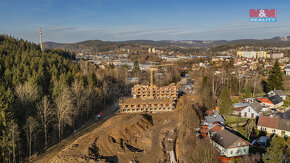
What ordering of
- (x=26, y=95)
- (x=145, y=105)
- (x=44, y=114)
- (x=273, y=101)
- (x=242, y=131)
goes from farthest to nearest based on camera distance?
(x=145, y=105) < (x=273, y=101) < (x=242, y=131) < (x=26, y=95) < (x=44, y=114)

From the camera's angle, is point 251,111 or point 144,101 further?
point 144,101

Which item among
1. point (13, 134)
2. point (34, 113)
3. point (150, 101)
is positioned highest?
point (34, 113)

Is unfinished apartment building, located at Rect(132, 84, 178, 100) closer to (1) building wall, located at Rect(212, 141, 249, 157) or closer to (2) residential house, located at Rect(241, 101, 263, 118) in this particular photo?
(2) residential house, located at Rect(241, 101, 263, 118)

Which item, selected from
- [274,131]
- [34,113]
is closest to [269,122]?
[274,131]

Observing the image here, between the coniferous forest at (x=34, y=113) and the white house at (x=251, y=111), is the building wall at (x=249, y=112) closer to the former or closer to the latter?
the white house at (x=251, y=111)

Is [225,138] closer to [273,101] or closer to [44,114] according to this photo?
[273,101]

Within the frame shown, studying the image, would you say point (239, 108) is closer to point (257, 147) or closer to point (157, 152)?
point (257, 147)

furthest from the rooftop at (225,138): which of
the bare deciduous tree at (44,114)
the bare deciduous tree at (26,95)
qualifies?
the bare deciduous tree at (26,95)
